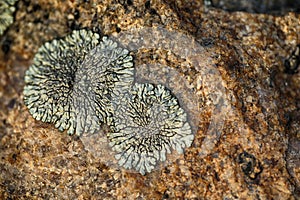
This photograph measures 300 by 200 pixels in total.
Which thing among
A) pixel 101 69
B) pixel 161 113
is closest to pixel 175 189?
pixel 161 113

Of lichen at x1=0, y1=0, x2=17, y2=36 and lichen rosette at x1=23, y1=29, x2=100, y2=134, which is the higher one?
lichen at x1=0, y1=0, x2=17, y2=36

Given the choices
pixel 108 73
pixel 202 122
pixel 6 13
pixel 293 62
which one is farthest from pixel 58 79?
pixel 293 62

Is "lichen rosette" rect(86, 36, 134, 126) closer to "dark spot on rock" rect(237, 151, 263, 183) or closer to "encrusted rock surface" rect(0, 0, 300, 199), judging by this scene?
"encrusted rock surface" rect(0, 0, 300, 199)

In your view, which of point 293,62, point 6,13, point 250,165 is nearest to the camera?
point 250,165

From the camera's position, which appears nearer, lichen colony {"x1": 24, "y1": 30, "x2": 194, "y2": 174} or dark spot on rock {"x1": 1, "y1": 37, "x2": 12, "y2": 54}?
lichen colony {"x1": 24, "y1": 30, "x2": 194, "y2": 174}

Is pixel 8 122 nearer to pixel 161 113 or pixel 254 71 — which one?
pixel 161 113

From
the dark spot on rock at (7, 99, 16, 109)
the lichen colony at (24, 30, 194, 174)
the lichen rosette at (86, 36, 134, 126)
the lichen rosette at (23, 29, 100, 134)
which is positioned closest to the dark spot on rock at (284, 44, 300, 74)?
the lichen colony at (24, 30, 194, 174)

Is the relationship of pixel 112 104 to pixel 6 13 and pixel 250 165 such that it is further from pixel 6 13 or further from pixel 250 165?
pixel 6 13

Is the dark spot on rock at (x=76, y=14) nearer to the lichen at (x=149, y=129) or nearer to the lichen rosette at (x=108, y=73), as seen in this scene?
the lichen rosette at (x=108, y=73)
